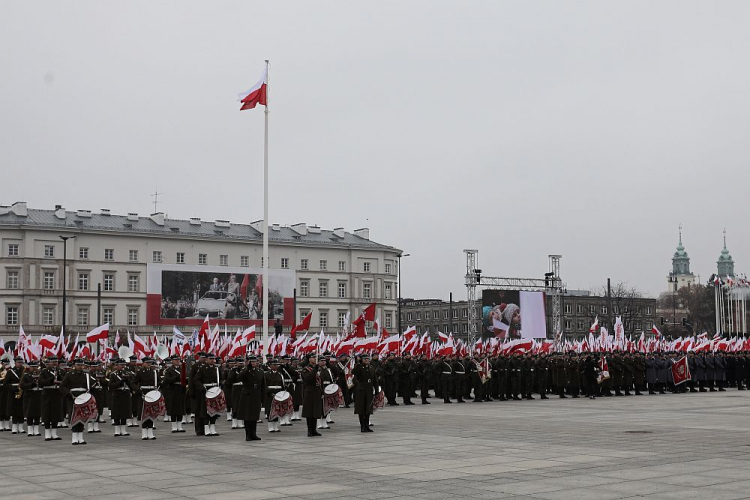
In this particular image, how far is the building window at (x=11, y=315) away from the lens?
84.6m

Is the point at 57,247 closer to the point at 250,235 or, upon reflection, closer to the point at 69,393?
the point at 250,235

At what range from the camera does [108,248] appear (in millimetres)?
90875

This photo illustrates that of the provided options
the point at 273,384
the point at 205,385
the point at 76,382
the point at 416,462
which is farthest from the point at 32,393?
the point at 416,462

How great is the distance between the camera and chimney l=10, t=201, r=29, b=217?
87.6 meters

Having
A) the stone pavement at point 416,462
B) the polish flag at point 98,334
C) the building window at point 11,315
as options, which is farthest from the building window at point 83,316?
the stone pavement at point 416,462

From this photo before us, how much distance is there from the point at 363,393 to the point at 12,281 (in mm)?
73182

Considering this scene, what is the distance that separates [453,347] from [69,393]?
52.7 feet

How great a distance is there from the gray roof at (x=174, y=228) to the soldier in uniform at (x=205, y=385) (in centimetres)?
7098

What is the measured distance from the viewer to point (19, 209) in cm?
8769

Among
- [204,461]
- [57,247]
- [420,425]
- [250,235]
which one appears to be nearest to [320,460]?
[204,461]

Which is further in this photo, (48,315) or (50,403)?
(48,315)

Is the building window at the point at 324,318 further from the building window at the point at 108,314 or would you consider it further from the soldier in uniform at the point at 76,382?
the soldier in uniform at the point at 76,382

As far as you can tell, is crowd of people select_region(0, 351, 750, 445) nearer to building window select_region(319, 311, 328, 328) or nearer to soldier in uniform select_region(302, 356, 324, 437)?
soldier in uniform select_region(302, 356, 324, 437)

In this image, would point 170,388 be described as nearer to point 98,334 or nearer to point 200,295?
point 98,334
